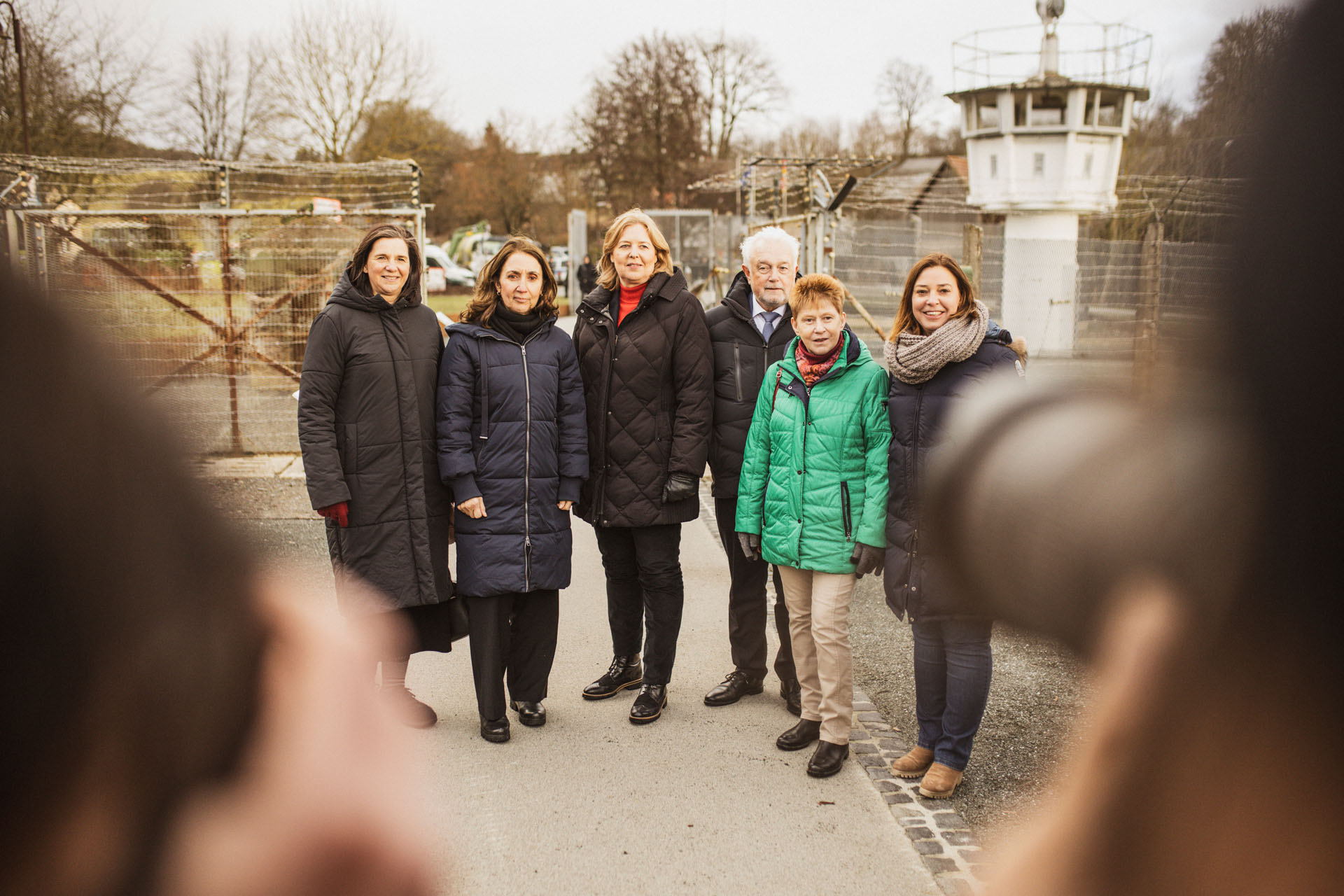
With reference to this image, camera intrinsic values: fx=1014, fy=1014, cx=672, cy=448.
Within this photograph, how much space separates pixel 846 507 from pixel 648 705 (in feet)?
4.19

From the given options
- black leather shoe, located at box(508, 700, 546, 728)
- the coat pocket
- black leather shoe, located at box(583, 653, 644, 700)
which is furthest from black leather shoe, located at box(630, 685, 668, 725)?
the coat pocket

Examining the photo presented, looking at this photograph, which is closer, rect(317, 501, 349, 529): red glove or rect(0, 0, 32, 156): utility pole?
rect(317, 501, 349, 529): red glove

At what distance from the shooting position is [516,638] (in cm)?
442

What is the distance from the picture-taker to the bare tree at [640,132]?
38.9m

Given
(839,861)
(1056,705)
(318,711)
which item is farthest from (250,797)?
(1056,705)

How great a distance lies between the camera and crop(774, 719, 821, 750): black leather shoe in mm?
4066

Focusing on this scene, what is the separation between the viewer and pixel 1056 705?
4125mm

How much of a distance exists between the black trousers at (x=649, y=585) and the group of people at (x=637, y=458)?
1 cm

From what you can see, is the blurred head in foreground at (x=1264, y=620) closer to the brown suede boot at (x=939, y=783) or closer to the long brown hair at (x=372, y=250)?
the brown suede boot at (x=939, y=783)

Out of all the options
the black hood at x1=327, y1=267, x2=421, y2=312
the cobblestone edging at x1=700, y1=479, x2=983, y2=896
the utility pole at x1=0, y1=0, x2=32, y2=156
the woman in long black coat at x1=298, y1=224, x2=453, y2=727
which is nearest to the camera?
the cobblestone edging at x1=700, y1=479, x2=983, y2=896

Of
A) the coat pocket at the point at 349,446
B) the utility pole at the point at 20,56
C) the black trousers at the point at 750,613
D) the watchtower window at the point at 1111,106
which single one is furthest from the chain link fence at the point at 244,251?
the watchtower window at the point at 1111,106

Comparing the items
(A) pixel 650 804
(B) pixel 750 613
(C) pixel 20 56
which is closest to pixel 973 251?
(B) pixel 750 613

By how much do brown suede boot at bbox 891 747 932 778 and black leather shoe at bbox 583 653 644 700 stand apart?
1.29 meters

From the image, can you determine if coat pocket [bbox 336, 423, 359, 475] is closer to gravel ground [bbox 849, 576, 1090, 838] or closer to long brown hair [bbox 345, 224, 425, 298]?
long brown hair [bbox 345, 224, 425, 298]
